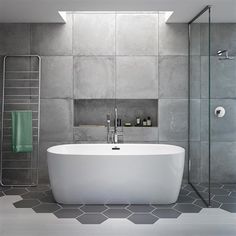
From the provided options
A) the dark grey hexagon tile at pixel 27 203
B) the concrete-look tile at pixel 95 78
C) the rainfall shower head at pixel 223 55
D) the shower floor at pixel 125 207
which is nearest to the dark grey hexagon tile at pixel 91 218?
the shower floor at pixel 125 207

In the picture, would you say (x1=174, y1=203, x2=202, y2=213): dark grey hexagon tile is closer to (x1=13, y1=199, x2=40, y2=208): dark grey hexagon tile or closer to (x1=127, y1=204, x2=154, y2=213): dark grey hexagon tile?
(x1=127, y1=204, x2=154, y2=213): dark grey hexagon tile

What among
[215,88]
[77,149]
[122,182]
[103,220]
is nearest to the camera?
[103,220]

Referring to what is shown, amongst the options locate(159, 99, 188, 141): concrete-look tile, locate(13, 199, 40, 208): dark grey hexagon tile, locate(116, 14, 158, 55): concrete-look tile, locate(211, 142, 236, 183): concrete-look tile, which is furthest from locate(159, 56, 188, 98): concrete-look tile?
locate(13, 199, 40, 208): dark grey hexagon tile

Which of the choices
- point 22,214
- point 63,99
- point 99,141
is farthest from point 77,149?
point 22,214

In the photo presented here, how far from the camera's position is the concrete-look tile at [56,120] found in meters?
5.00

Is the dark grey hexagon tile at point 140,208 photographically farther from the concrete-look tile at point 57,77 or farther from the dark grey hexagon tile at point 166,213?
the concrete-look tile at point 57,77

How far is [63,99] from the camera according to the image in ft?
16.4

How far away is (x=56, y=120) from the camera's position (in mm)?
5008

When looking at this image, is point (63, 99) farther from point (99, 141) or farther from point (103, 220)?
point (103, 220)

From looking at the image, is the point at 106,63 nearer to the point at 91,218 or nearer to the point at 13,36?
the point at 13,36

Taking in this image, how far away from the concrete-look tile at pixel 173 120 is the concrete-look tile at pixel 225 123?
0.61 metres

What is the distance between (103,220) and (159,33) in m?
2.80

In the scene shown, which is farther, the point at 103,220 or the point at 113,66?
the point at 113,66

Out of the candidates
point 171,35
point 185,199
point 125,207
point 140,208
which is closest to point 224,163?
point 185,199
